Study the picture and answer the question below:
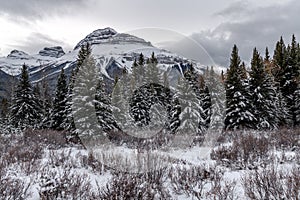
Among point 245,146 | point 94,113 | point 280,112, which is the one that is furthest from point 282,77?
point 245,146

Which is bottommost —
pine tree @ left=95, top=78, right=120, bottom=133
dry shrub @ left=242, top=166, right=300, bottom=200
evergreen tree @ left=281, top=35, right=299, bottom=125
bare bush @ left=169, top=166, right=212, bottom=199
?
bare bush @ left=169, top=166, right=212, bottom=199

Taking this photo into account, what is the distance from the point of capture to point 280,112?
2956 cm

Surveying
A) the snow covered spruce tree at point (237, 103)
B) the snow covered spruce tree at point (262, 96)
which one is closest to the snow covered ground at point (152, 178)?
the snow covered spruce tree at point (237, 103)

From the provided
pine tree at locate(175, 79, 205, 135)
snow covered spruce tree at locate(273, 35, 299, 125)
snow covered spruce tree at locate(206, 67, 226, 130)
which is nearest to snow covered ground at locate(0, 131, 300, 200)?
pine tree at locate(175, 79, 205, 135)

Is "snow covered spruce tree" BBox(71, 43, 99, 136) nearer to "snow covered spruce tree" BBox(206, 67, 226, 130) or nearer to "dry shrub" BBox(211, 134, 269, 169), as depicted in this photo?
"dry shrub" BBox(211, 134, 269, 169)

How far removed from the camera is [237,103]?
2581 centimetres

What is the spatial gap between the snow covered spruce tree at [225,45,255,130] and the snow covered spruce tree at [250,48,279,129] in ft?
3.15

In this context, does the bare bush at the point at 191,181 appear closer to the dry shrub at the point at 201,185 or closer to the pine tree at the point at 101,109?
the dry shrub at the point at 201,185

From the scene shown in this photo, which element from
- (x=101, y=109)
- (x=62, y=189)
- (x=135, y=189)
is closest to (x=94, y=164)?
(x=62, y=189)

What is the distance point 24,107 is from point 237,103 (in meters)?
22.2

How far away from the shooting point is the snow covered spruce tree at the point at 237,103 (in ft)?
82.9

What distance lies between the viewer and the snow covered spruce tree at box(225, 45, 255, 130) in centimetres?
2528

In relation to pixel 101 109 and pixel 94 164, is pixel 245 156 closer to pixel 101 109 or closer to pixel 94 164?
pixel 94 164

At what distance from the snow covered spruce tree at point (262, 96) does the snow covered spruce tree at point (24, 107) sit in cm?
2306
